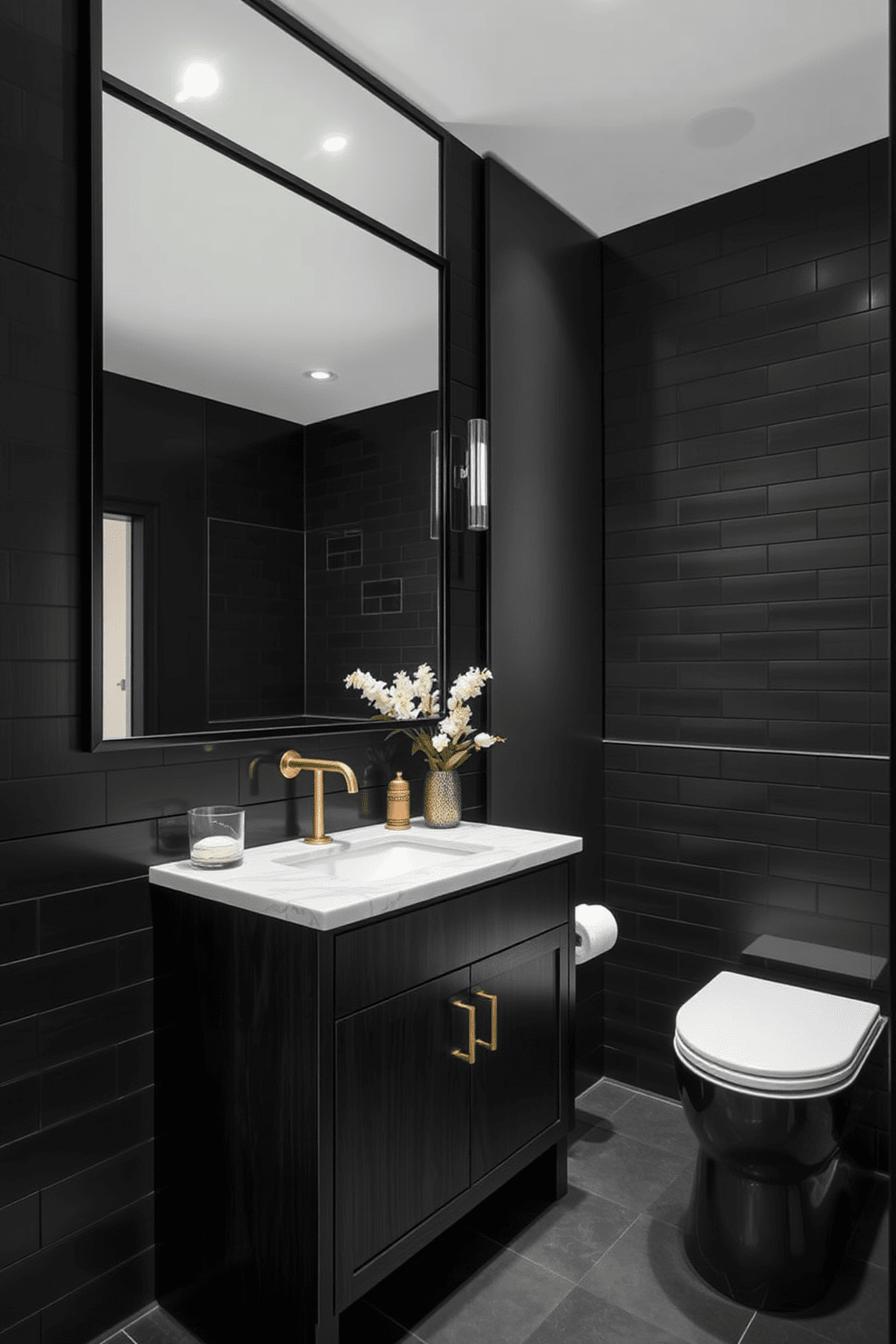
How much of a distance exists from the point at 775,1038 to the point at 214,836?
4.33 feet

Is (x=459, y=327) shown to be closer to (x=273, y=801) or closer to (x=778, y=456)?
(x=778, y=456)

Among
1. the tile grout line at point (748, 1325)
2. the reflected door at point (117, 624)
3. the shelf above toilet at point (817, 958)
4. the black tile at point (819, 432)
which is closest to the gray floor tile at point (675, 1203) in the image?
the tile grout line at point (748, 1325)

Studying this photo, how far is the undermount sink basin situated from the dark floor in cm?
87

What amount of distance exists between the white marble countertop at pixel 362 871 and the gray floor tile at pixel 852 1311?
3.48 feet

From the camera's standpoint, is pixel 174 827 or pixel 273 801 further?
pixel 273 801

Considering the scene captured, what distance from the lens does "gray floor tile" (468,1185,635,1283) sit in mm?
2006

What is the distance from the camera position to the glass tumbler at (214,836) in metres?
1.78

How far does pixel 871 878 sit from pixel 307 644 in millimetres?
1675

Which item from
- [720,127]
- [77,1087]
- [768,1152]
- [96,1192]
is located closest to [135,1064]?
[77,1087]

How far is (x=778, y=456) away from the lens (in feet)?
8.70

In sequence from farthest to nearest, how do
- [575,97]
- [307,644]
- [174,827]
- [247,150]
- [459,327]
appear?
[459,327] < [575,97] < [307,644] < [247,150] < [174,827]

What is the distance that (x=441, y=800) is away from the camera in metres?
2.33

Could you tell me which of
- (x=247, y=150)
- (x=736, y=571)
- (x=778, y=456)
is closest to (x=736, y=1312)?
(x=736, y=571)

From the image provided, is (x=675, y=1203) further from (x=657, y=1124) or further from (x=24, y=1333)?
(x=24, y=1333)
